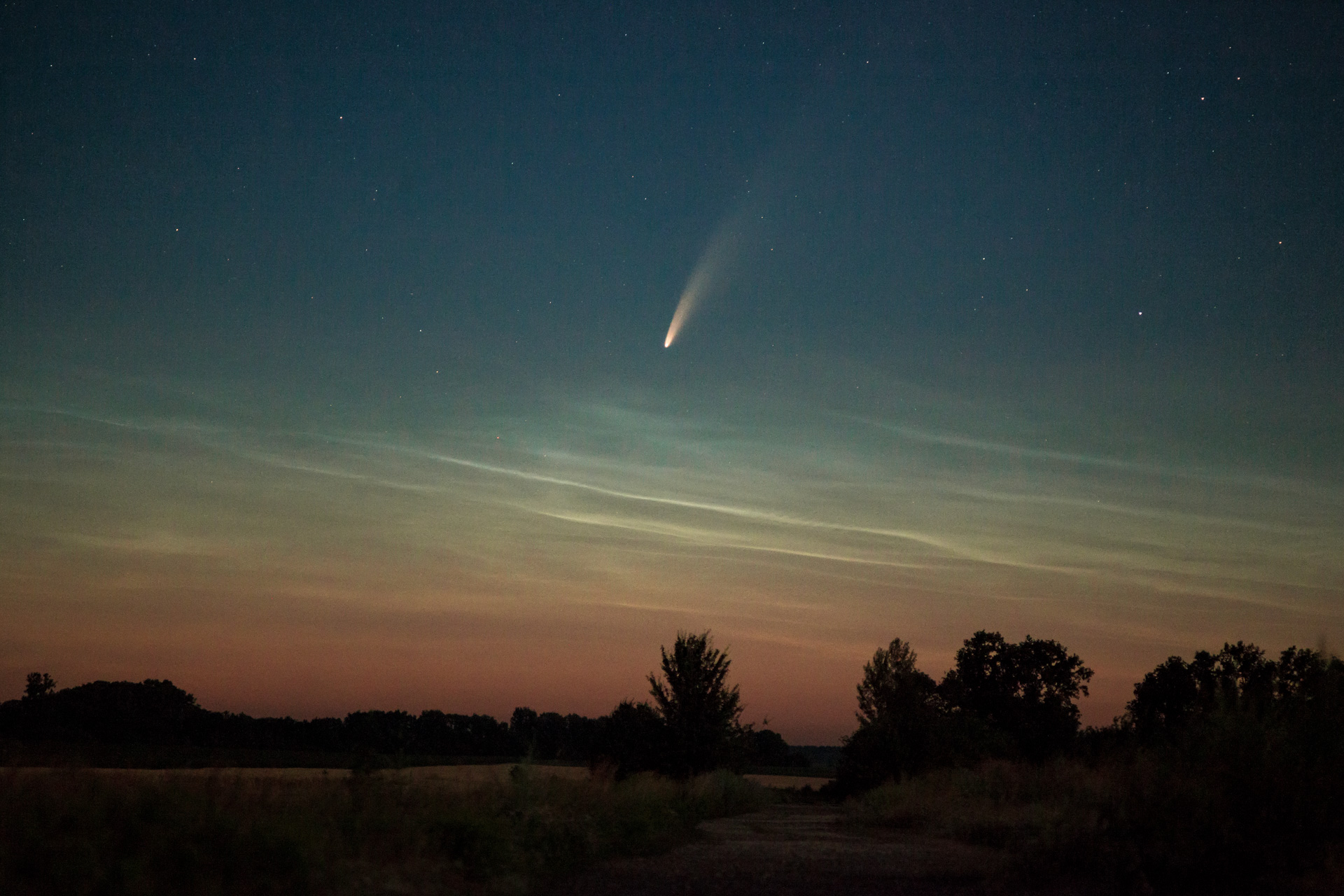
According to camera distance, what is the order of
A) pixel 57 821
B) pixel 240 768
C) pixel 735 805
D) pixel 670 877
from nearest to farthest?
pixel 57 821
pixel 240 768
pixel 670 877
pixel 735 805

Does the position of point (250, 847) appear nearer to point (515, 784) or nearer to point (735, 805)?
point (515, 784)

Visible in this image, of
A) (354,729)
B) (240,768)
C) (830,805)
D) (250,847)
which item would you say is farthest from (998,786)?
(830,805)

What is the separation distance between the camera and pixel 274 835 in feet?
27.7

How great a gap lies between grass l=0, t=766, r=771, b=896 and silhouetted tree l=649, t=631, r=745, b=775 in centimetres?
2548

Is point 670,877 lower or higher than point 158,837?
lower

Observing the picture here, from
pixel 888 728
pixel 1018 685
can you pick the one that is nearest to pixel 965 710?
pixel 1018 685

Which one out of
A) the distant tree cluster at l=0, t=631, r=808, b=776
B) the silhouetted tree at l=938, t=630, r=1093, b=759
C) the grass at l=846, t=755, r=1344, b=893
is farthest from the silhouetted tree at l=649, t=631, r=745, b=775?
the silhouetted tree at l=938, t=630, r=1093, b=759

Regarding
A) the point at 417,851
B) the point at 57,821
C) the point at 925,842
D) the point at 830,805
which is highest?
the point at 57,821

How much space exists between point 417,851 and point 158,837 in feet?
9.43

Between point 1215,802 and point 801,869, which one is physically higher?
point 1215,802

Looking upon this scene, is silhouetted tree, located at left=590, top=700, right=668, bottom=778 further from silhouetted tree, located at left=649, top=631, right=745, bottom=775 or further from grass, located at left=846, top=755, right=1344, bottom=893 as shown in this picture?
grass, located at left=846, top=755, right=1344, bottom=893

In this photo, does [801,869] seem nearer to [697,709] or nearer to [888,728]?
[697,709]

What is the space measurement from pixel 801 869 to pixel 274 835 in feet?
31.3

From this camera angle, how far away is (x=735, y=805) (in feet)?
134
